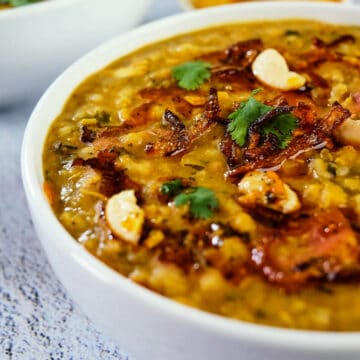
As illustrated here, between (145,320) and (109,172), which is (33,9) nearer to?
(109,172)

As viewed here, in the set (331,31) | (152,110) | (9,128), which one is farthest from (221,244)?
(9,128)

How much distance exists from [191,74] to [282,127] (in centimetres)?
62

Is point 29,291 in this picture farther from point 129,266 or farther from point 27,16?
point 27,16

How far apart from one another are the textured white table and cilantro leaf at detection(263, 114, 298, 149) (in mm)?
990

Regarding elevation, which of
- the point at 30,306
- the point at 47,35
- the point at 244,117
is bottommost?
the point at 30,306

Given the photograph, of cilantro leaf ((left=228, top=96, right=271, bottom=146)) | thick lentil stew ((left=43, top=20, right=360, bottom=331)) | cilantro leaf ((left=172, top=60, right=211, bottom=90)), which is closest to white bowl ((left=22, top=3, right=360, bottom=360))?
thick lentil stew ((left=43, top=20, right=360, bottom=331))

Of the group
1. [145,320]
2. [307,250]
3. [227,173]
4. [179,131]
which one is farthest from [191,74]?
[145,320]

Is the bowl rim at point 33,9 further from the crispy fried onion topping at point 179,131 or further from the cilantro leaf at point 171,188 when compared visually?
the cilantro leaf at point 171,188

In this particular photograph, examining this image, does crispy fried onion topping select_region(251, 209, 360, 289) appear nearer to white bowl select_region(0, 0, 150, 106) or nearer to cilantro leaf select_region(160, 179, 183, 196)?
cilantro leaf select_region(160, 179, 183, 196)

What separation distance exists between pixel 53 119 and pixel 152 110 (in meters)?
0.43

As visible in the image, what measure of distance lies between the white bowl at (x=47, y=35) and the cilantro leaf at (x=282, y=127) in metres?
1.54

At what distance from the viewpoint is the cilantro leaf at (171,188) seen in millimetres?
2580

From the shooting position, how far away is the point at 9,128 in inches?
161

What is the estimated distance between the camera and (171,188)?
2588 mm
